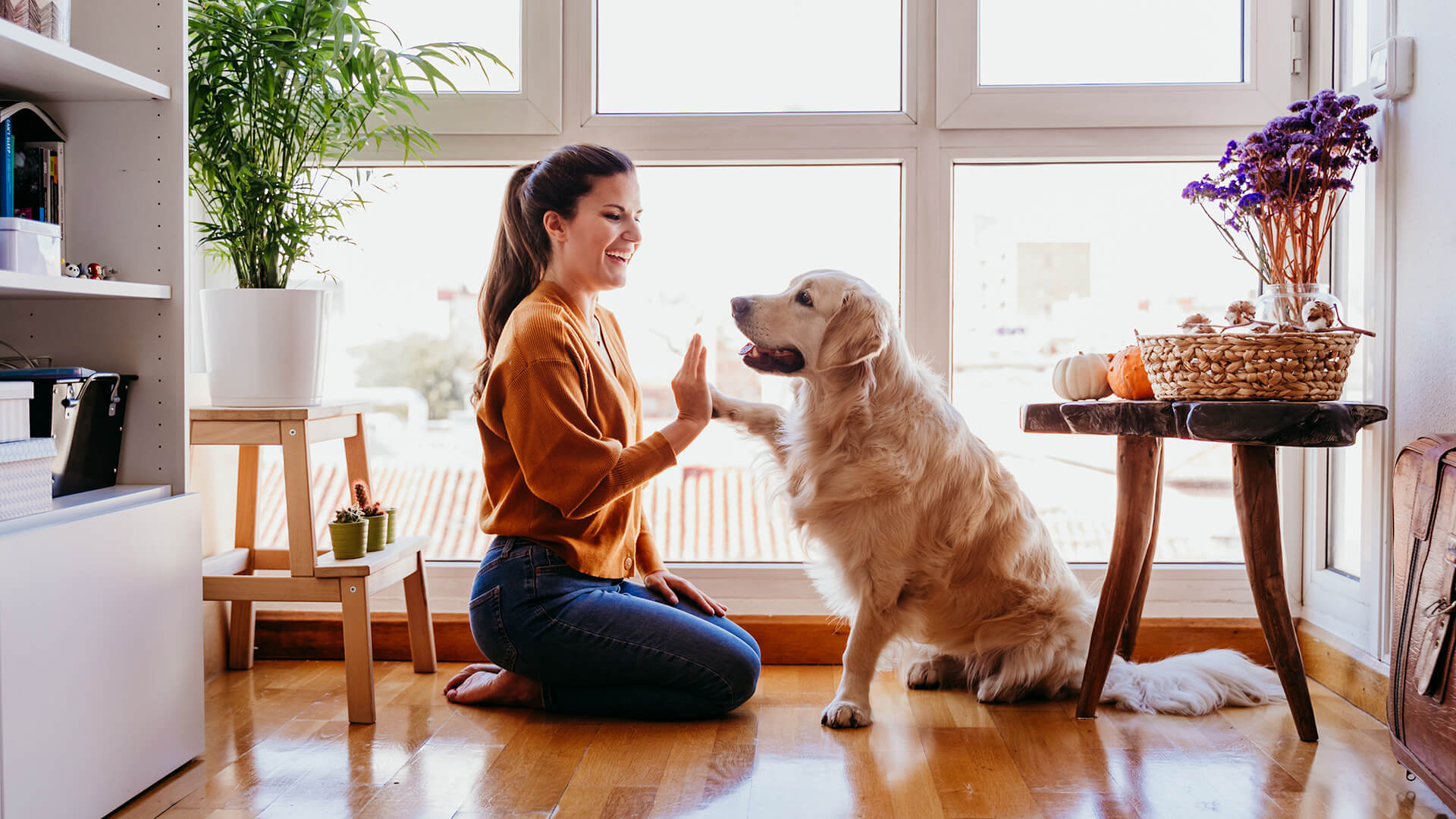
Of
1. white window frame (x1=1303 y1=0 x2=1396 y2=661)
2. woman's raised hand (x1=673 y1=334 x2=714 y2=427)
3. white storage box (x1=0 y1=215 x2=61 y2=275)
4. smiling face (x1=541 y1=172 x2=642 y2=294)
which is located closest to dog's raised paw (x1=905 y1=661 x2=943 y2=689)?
woman's raised hand (x1=673 y1=334 x2=714 y2=427)

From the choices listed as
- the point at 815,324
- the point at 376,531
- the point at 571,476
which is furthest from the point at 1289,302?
the point at 376,531

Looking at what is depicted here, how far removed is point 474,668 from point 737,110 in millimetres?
1581

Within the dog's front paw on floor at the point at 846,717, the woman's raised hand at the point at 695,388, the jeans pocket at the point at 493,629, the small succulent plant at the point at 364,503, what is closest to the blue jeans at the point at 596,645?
the jeans pocket at the point at 493,629

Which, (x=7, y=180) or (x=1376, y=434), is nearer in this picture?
Result: (x=7, y=180)

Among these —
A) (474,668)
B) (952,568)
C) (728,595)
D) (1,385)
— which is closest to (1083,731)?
(952,568)

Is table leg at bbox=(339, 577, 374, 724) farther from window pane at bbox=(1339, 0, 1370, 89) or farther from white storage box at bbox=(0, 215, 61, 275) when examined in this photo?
window pane at bbox=(1339, 0, 1370, 89)

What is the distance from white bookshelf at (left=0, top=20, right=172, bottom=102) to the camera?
57.3 inches

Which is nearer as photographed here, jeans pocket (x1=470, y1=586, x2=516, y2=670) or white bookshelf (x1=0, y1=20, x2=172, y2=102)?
white bookshelf (x1=0, y1=20, x2=172, y2=102)

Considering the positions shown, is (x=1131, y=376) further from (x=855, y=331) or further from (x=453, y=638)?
(x=453, y=638)

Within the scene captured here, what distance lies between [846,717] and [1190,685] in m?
0.79

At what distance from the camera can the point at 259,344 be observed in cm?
208

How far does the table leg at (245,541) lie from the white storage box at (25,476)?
881 mm

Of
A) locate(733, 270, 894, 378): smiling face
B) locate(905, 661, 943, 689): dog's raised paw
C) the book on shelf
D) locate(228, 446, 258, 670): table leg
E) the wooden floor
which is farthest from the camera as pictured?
locate(228, 446, 258, 670): table leg

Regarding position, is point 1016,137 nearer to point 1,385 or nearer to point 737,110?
point 737,110
